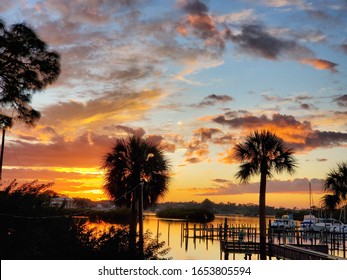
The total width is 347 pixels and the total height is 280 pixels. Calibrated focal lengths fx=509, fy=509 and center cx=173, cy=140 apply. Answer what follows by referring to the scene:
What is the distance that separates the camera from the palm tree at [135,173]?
120 ft

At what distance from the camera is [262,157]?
1594 inches

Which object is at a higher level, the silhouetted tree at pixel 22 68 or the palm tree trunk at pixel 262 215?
the silhouetted tree at pixel 22 68

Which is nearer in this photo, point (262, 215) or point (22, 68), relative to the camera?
point (22, 68)

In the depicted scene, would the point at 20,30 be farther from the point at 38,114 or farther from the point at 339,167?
the point at 339,167

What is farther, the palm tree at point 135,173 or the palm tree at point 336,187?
the palm tree at point 336,187

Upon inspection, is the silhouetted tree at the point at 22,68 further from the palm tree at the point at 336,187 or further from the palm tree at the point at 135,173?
the palm tree at the point at 336,187

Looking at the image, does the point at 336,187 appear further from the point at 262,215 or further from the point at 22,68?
the point at 22,68

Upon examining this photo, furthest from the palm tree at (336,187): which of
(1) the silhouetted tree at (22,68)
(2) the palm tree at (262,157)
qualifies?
(1) the silhouetted tree at (22,68)

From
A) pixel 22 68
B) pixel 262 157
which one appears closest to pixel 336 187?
pixel 262 157

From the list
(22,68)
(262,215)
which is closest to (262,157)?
(262,215)

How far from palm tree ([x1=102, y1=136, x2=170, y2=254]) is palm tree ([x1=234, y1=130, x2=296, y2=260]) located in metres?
6.59

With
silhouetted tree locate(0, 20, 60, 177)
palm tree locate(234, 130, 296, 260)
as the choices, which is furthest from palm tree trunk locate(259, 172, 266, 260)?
silhouetted tree locate(0, 20, 60, 177)

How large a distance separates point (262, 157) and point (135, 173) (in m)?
10.5

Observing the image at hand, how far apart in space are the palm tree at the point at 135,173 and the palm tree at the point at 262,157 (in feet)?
21.6
